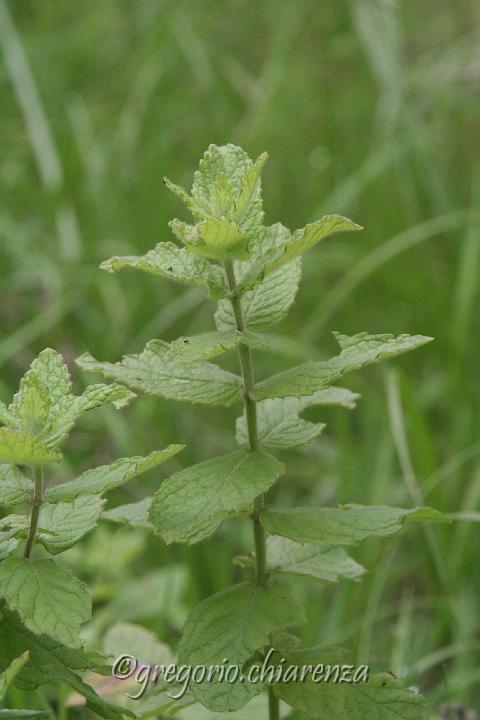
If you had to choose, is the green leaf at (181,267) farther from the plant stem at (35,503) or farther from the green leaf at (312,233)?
the plant stem at (35,503)

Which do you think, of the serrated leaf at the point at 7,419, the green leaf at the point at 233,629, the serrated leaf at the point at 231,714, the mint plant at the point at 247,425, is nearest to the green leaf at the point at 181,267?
the mint plant at the point at 247,425

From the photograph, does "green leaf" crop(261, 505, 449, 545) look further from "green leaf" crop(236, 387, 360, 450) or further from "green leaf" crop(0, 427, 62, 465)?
"green leaf" crop(0, 427, 62, 465)

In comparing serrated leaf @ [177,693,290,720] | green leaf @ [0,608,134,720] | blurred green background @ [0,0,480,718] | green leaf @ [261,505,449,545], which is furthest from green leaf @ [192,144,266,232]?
blurred green background @ [0,0,480,718]

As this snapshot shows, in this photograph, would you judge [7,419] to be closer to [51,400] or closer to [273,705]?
[51,400]

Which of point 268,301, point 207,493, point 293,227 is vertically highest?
point 293,227

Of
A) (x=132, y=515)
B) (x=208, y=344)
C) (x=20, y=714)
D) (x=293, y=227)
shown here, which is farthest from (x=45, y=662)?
(x=293, y=227)

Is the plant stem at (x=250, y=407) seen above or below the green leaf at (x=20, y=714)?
above
